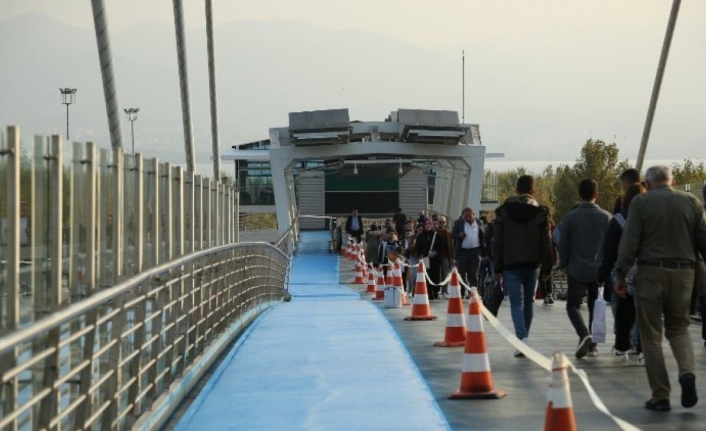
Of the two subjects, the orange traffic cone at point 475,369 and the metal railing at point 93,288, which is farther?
the orange traffic cone at point 475,369

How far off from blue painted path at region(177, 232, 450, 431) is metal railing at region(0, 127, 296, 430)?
416mm

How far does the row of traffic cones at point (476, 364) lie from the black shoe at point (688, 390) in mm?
1500

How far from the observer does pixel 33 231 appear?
23.8ft

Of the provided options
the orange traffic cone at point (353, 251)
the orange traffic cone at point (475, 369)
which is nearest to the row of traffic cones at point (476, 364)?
the orange traffic cone at point (475, 369)

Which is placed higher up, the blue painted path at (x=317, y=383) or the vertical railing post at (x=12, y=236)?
the vertical railing post at (x=12, y=236)

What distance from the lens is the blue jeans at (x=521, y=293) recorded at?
1473cm

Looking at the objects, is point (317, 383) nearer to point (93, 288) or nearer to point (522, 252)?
point (522, 252)

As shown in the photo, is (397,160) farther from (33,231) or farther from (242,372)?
(33,231)

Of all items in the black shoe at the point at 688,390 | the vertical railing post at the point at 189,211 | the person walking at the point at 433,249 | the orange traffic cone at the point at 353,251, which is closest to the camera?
the black shoe at the point at 688,390

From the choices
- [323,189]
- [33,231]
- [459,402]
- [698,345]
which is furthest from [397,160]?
[33,231]

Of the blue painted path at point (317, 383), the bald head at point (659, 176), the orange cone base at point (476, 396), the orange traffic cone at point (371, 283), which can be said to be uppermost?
the bald head at point (659, 176)

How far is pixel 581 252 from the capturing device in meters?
14.5

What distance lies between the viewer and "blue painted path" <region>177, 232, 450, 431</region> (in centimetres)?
1056

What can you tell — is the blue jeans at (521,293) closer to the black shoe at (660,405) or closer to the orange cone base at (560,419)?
the black shoe at (660,405)
